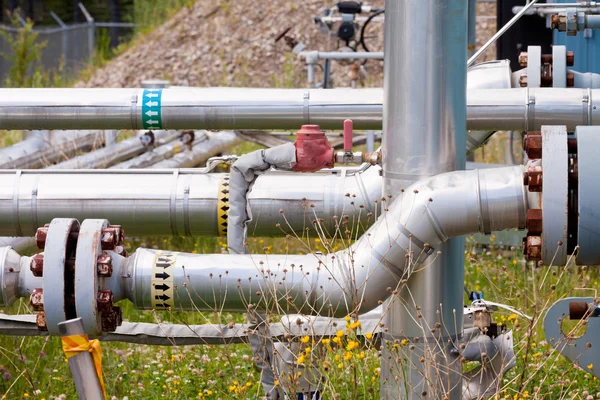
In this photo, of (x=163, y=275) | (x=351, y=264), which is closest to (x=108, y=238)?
(x=163, y=275)

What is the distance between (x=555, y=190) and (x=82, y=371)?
1.42 meters

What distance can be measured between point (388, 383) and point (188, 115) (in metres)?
1.30

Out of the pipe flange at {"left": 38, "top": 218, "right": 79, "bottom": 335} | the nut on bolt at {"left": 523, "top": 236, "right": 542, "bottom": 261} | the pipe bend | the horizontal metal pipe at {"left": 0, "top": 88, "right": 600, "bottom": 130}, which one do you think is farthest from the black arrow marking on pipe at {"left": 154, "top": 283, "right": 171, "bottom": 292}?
the nut on bolt at {"left": 523, "top": 236, "right": 542, "bottom": 261}

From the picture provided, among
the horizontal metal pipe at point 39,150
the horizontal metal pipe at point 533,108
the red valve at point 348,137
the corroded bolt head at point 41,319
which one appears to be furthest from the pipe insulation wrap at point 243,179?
the horizontal metal pipe at point 39,150

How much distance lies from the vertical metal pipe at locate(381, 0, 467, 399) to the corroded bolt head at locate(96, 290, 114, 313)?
89 cm

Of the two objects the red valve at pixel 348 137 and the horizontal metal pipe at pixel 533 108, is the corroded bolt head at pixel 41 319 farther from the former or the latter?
the horizontal metal pipe at pixel 533 108

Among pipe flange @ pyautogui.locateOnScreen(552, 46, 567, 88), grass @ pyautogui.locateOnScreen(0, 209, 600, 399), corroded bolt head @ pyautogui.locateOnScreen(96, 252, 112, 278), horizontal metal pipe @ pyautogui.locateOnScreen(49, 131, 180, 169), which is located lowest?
grass @ pyautogui.locateOnScreen(0, 209, 600, 399)

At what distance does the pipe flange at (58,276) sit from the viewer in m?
2.88

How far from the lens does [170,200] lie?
3738 millimetres

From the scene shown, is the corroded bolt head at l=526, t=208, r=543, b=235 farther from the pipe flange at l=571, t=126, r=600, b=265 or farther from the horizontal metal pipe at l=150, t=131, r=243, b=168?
the horizontal metal pipe at l=150, t=131, r=243, b=168

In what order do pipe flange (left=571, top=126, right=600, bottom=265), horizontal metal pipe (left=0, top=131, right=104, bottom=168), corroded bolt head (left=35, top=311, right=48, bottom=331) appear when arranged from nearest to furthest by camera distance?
1. pipe flange (left=571, top=126, right=600, bottom=265)
2. corroded bolt head (left=35, top=311, right=48, bottom=331)
3. horizontal metal pipe (left=0, top=131, right=104, bottom=168)

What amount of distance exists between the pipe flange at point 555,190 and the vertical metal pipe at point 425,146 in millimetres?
446

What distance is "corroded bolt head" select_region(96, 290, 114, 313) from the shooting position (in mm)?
2953

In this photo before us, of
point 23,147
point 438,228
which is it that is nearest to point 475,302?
point 438,228
